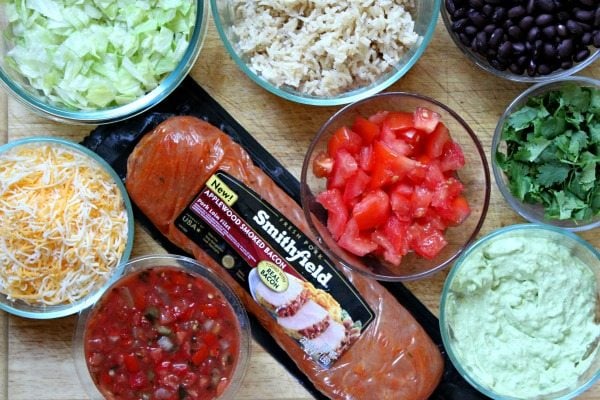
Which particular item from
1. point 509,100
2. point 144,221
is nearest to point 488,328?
point 509,100

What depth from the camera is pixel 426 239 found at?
229cm

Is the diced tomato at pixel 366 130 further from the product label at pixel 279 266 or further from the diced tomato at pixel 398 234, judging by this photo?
the product label at pixel 279 266

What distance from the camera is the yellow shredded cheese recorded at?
226 centimetres

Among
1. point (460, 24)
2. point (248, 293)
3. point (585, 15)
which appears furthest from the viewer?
point (248, 293)

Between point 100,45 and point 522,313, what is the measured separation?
153 centimetres

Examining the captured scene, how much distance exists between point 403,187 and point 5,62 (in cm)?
130

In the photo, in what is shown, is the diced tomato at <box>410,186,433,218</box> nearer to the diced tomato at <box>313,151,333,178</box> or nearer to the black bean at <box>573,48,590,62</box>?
the diced tomato at <box>313,151,333,178</box>

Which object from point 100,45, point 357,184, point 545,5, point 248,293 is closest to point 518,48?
point 545,5

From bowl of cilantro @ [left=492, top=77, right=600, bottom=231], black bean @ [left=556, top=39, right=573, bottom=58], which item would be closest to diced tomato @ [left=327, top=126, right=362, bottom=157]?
bowl of cilantro @ [left=492, top=77, right=600, bottom=231]

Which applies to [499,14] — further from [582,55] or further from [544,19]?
[582,55]

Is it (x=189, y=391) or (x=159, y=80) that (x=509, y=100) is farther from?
(x=189, y=391)

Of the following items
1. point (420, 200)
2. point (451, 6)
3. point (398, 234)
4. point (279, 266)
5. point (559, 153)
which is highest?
point (451, 6)

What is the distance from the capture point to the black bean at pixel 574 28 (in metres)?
2.18

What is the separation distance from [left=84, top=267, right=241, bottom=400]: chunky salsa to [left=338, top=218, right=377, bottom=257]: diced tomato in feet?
1.34
